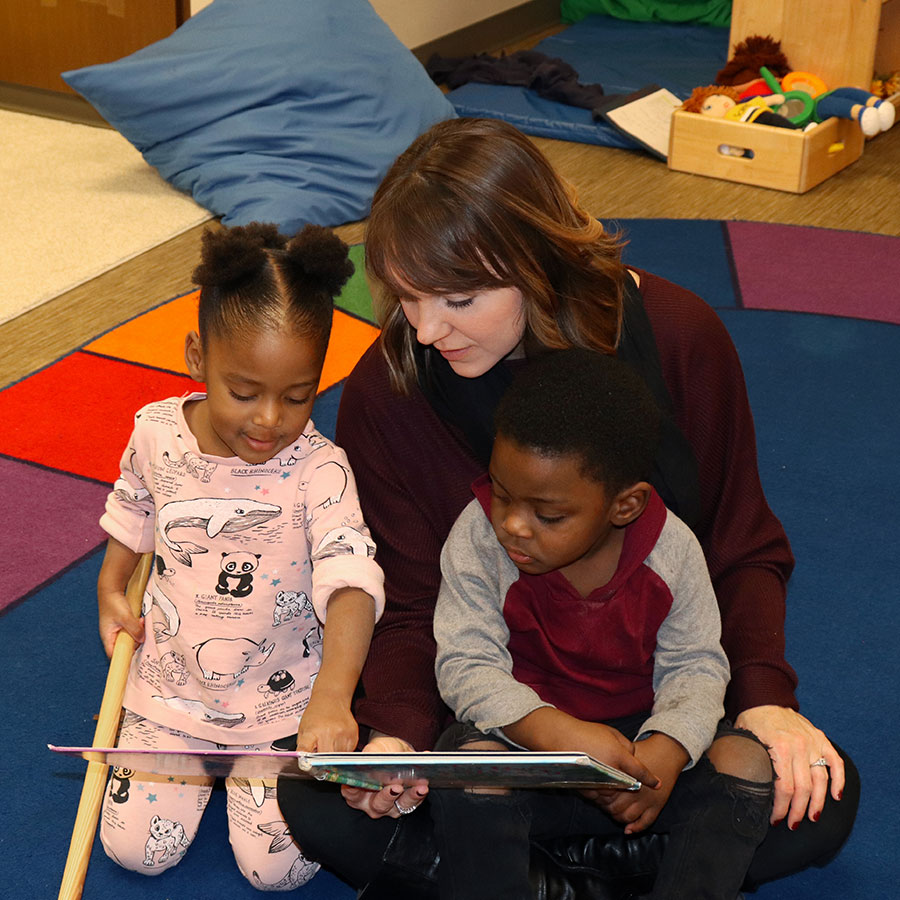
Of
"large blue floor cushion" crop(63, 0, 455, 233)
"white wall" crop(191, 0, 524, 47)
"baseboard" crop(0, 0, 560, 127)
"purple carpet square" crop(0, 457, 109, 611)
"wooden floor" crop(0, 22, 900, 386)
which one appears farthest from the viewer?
"white wall" crop(191, 0, 524, 47)

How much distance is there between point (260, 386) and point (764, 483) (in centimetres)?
115

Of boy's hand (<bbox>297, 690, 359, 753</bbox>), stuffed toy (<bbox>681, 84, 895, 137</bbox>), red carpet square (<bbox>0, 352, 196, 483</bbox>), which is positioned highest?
boy's hand (<bbox>297, 690, 359, 753</bbox>)

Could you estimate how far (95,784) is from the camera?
4.52ft

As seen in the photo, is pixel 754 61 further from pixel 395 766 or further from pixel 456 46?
pixel 395 766

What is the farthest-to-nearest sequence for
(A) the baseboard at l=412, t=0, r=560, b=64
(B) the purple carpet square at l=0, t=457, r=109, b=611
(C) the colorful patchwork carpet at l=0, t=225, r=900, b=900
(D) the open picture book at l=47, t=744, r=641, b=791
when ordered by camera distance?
(A) the baseboard at l=412, t=0, r=560, b=64, (B) the purple carpet square at l=0, t=457, r=109, b=611, (C) the colorful patchwork carpet at l=0, t=225, r=900, b=900, (D) the open picture book at l=47, t=744, r=641, b=791

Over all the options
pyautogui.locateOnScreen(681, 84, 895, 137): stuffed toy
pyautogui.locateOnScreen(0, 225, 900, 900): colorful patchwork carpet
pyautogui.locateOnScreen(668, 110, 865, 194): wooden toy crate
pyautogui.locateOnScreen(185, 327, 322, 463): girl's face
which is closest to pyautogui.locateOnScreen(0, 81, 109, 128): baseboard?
pyautogui.locateOnScreen(0, 225, 900, 900): colorful patchwork carpet

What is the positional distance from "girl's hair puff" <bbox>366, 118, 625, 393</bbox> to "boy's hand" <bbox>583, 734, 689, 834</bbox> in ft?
1.30

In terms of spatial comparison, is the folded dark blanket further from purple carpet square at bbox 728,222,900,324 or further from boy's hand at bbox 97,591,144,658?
boy's hand at bbox 97,591,144,658

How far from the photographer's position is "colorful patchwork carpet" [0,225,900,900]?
1475mm

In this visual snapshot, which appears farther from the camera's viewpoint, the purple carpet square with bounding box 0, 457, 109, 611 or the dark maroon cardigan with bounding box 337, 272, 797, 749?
the purple carpet square with bounding box 0, 457, 109, 611

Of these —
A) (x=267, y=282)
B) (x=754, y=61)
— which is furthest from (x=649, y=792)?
(x=754, y=61)

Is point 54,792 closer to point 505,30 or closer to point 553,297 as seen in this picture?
point 553,297

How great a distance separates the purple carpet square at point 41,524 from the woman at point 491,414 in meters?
0.70

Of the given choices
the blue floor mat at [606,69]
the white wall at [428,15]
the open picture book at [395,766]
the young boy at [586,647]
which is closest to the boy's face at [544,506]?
the young boy at [586,647]
